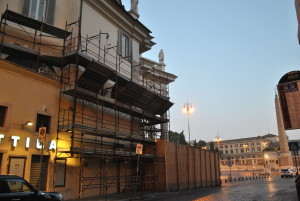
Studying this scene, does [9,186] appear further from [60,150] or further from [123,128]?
[123,128]

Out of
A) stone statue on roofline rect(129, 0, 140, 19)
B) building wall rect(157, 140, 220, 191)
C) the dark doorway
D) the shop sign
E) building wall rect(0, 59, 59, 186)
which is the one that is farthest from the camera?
stone statue on roofline rect(129, 0, 140, 19)

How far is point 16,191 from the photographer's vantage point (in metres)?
8.99

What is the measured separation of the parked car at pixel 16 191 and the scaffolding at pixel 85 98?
6256 millimetres

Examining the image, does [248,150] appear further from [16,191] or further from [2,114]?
[16,191]

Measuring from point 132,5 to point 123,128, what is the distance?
1358 cm

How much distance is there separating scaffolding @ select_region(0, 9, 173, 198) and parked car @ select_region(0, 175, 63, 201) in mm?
6256

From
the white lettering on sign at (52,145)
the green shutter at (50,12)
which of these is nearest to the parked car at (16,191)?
the white lettering on sign at (52,145)

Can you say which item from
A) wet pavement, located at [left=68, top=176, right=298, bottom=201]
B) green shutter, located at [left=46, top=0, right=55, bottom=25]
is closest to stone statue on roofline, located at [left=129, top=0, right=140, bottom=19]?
green shutter, located at [left=46, top=0, right=55, bottom=25]

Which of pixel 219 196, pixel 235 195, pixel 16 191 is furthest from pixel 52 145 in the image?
pixel 235 195

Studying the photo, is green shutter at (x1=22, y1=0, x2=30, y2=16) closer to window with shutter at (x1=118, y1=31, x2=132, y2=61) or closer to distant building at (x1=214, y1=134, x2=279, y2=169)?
window with shutter at (x1=118, y1=31, x2=132, y2=61)

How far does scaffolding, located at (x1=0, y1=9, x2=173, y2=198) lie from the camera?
1659cm

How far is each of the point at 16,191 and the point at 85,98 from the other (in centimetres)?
977

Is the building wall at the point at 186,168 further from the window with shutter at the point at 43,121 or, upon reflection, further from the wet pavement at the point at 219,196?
the window with shutter at the point at 43,121

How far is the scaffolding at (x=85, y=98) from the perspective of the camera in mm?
16594
